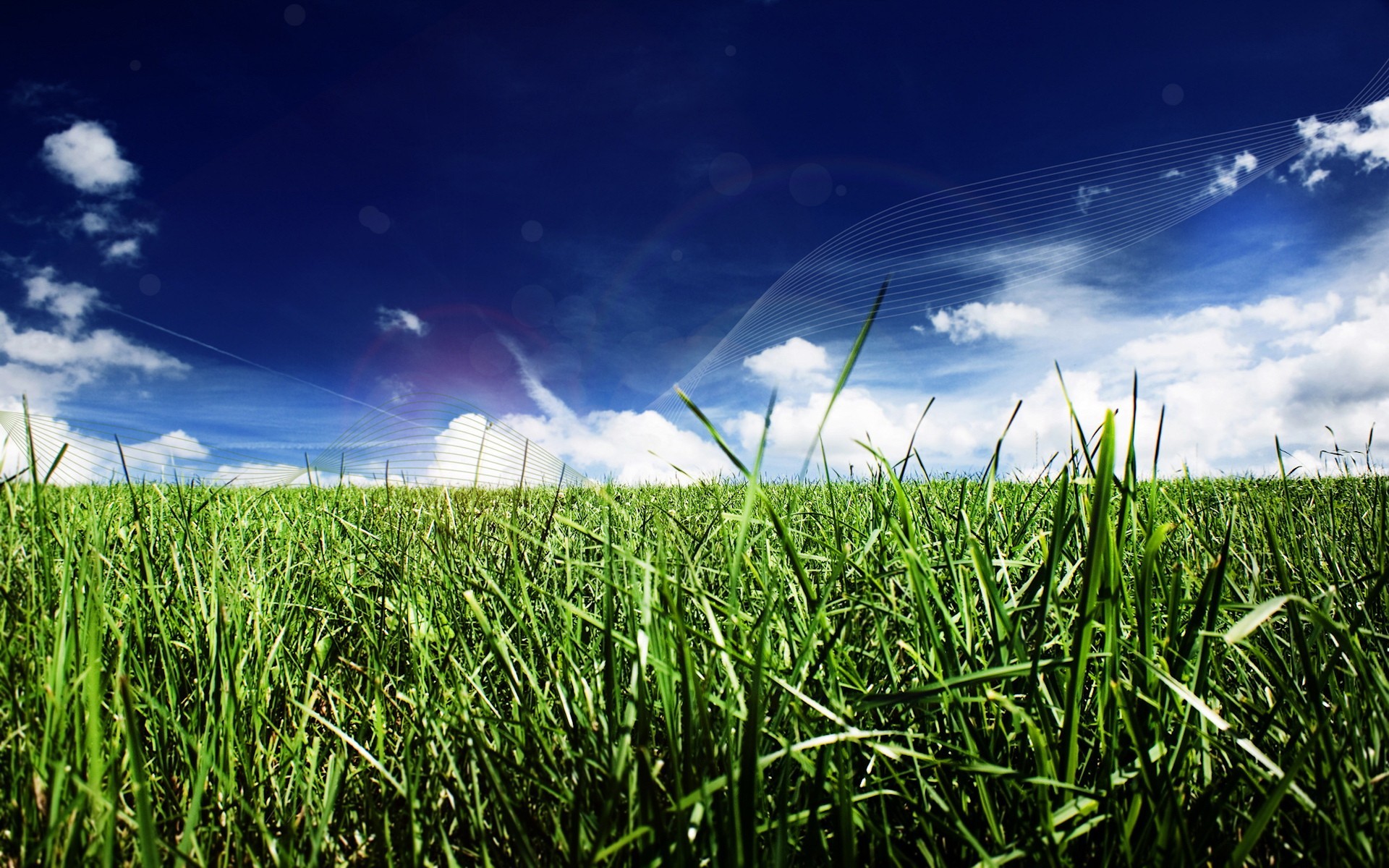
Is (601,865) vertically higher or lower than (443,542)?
lower

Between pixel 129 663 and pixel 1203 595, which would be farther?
pixel 129 663

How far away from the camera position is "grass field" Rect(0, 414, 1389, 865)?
82cm

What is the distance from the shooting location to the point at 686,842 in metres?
0.73

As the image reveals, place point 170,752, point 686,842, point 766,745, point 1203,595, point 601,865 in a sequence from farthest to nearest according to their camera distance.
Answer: point 170,752
point 766,745
point 1203,595
point 601,865
point 686,842

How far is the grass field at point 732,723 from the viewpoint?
0.82m

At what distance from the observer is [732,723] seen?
1.04 metres

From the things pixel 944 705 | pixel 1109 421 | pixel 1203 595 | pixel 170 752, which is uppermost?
pixel 1109 421

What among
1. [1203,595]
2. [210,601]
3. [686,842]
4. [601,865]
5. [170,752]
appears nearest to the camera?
[686,842]

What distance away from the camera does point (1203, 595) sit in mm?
946

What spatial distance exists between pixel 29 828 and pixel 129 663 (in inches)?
22.0

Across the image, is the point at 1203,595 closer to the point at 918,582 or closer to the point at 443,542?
the point at 918,582

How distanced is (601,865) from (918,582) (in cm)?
57

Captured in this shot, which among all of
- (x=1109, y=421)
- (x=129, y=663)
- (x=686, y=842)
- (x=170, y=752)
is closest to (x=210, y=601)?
(x=129, y=663)

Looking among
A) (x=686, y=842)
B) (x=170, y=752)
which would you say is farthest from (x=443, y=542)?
(x=686, y=842)
